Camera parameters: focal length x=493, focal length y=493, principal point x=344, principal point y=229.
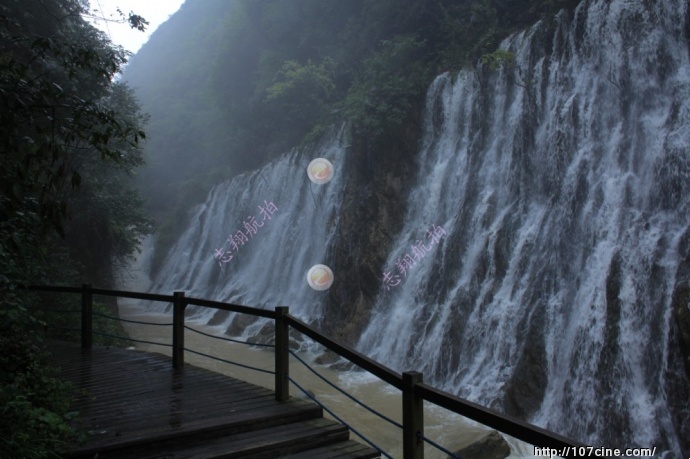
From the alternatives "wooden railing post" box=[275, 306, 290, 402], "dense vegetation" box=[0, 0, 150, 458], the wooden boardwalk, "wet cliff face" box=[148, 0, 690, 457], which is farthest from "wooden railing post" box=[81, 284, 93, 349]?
"wet cliff face" box=[148, 0, 690, 457]

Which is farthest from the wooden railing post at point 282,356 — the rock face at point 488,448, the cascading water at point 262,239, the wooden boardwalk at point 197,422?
the cascading water at point 262,239

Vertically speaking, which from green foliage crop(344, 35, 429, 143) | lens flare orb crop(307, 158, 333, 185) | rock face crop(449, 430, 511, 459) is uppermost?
green foliage crop(344, 35, 429, 143)

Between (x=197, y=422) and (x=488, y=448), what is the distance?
5.05 meters

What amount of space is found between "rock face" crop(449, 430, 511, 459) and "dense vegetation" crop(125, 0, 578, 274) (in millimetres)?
12490

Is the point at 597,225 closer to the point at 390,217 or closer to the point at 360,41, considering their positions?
the point at 390,217

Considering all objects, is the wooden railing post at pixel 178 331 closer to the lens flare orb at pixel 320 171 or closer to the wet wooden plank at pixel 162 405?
the wet wooden plank at pixel 162 405

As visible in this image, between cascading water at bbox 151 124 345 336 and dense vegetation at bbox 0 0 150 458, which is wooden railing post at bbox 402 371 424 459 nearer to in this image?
dense vegetation at bbox 0 0 150 458

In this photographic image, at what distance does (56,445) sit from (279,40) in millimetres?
35159

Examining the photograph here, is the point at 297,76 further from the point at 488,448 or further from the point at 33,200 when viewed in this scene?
the point at 33,200

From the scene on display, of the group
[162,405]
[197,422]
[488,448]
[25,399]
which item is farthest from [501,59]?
[25,399]

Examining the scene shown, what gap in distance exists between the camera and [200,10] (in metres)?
79.2

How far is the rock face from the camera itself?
24.0 feet

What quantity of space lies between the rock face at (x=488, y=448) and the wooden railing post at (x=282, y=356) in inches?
141

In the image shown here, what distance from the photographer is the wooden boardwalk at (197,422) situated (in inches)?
150
